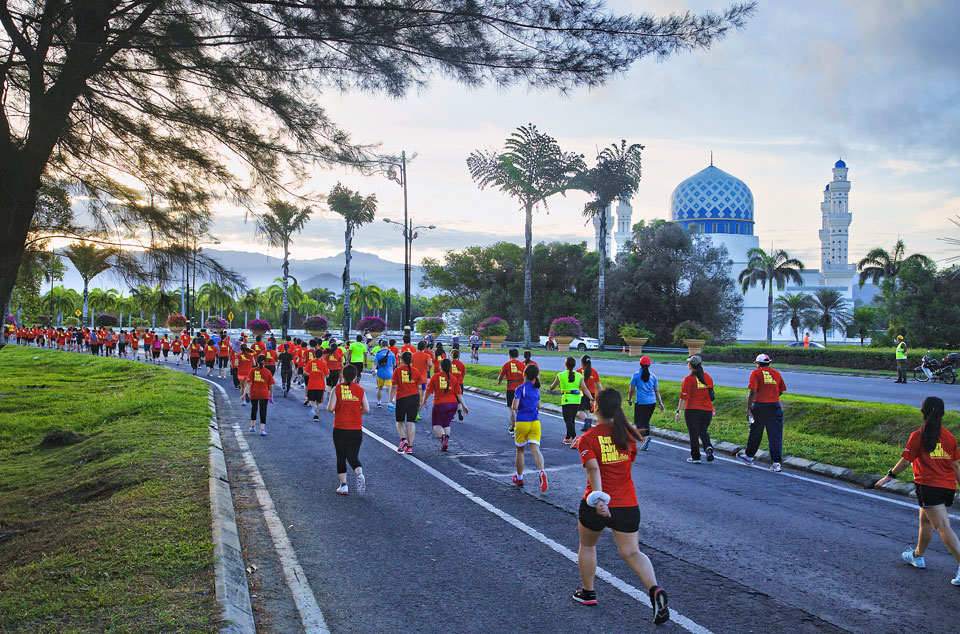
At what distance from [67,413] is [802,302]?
80.5 m

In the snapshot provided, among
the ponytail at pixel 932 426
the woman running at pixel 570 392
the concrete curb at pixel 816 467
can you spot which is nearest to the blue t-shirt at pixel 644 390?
the woman running at pixel 570 392

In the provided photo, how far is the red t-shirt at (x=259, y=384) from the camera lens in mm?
14023

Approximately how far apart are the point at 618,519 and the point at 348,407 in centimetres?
492

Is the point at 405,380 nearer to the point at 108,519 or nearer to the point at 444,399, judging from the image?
the point at 444,399

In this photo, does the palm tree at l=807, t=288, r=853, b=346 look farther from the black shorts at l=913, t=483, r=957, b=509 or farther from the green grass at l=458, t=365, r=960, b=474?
the black shorts at l=913, t=483, r=957, b=509

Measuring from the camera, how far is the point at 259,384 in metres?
14.1

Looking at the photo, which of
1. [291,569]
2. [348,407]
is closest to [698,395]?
[348,407]

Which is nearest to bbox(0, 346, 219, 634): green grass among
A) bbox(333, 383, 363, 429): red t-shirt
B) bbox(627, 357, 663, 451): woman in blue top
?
bbox(333, 383, 363, 429): red t-shirt

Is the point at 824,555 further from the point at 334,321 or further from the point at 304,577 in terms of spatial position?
the point at 334,321

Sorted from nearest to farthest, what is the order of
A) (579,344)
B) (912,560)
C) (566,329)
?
(912,560) → (566,329) → (579,344)

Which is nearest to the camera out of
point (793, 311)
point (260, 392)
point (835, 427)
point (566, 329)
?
point (260, 392)

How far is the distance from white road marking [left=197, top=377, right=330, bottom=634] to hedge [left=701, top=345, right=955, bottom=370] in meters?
28.8

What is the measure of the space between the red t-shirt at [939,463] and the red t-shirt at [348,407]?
246 inches

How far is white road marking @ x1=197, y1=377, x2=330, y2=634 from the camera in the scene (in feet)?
16.6
